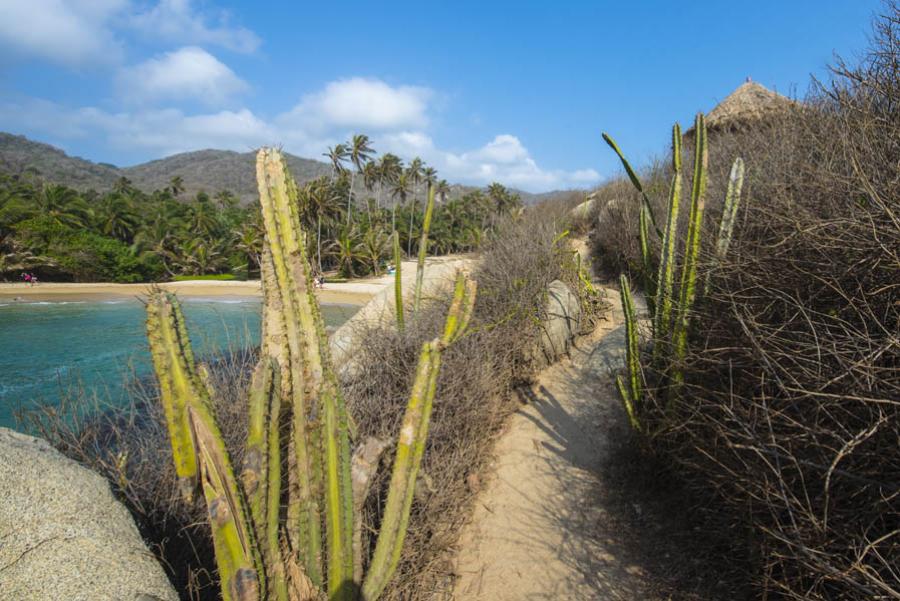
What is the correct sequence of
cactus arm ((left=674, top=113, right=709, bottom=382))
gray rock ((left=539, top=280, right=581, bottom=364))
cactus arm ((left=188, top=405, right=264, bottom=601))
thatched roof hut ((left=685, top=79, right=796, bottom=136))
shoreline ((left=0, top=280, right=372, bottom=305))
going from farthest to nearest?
shoreline ((left=0, top=280, right=372, bottom=305))
thatched roof hut ((left=685, top=79, right=796, bottom=136))
gray rock ((left=539, top=280, right=581, bottom=364))
cactus arm ((left=674, top=113, right=709, bottom=382))
cactus arm ((left=188, top=405, right=264, bottom=601))

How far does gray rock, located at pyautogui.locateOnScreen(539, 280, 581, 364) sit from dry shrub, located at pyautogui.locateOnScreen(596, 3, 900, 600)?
3.07 m

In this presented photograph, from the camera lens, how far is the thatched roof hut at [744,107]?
30.6 ft

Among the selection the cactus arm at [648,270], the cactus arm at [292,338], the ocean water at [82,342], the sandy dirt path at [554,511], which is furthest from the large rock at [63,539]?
the cactus arm at [648,270]

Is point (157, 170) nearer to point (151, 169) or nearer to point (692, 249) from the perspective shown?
point (151, 169)

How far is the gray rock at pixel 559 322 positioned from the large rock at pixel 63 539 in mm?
5238

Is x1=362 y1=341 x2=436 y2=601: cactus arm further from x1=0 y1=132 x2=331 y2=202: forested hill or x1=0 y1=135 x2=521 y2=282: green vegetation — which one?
x1=0 y1=132 x2=331 y2=202: forested hill

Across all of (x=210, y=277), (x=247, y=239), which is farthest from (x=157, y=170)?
(x=247, y=239)

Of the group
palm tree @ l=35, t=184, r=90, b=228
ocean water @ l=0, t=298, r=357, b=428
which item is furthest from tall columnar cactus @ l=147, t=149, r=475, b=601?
palm tree @ l=35, t=184, r=90, b=228

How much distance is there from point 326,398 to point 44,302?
31.8 m

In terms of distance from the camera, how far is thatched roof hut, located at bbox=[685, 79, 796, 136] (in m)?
9.32

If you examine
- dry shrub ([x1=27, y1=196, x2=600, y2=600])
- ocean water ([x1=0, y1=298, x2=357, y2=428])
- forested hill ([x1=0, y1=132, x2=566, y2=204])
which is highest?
forested hill ([x1=0, y1=132, x2=566, y2=204])

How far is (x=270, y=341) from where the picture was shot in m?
2.07

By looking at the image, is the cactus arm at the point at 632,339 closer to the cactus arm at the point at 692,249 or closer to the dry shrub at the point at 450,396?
the cactus arm at the point at 692,249

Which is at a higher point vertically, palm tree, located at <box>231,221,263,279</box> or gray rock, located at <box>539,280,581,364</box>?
palm tree, located at <box>231,221,263,279</box>
